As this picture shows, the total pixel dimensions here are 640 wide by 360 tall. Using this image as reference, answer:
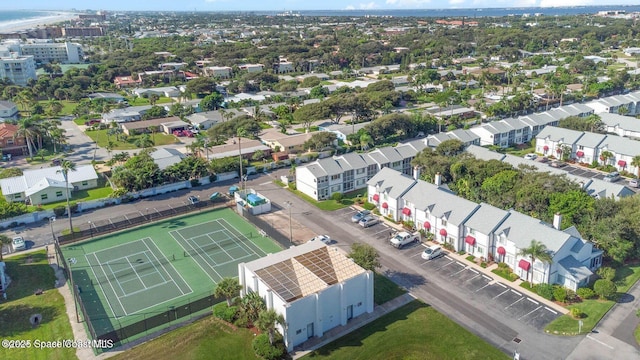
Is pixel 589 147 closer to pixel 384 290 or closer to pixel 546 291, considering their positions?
pixel 546 291

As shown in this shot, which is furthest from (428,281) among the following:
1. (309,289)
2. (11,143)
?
(11,143)

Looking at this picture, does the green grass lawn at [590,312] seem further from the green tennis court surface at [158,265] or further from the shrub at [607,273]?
the green tennis court surface at [158,265]

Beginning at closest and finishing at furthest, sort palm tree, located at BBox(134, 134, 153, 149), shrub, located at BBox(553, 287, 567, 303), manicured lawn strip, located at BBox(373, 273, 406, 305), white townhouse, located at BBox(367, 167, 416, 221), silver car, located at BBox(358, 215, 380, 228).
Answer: shrub, located at BBox(553, 287, 567, 303), manicured lawn strip, located at BBox(373, 273, 406, 305), silver car, located at BBox(358, 215, 380, 228), white townhouse, located at BBox(367, 167, 416, 221), palm tree, located at BBox(134, 134, 153, 149)

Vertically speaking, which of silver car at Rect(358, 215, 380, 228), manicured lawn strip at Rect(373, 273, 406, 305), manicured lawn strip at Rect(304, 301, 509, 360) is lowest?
manicured lawn strip at Rect(304, 301, 509, 360)

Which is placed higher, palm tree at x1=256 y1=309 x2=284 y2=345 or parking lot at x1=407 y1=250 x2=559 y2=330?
palm tree at x1=256 y1=309 x2=284 y2=345

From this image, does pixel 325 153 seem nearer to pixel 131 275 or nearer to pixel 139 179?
pixel 139 179

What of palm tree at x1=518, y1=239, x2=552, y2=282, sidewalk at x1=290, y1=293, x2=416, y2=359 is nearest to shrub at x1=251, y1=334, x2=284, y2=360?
sidewalk at x1=290, y1=293, x2=416, y2=359

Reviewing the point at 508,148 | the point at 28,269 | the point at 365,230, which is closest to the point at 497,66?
the point at 508,148

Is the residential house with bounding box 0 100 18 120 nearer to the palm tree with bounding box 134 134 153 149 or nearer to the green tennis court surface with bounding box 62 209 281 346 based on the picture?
the palm tree with bounding box 134 134 153 149
